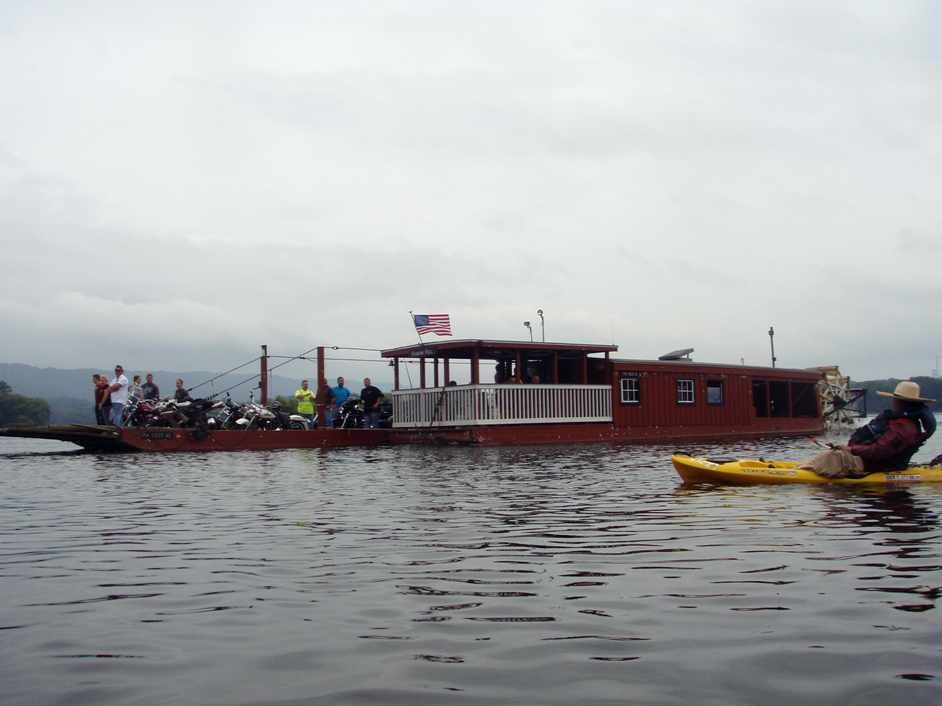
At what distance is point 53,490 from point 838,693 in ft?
37.2

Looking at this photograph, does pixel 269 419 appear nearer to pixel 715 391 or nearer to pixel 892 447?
pixel 715 391

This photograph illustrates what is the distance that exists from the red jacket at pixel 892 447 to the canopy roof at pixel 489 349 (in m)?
13.8

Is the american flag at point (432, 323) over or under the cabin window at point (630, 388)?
over

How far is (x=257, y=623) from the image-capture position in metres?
4.73

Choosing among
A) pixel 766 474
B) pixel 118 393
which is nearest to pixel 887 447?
pixel 766 474

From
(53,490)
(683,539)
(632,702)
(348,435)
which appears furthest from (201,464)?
(632,702)

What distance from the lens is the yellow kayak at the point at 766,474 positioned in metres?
11.6

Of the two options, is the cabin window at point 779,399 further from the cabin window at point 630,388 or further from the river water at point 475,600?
the river water at point 475,600

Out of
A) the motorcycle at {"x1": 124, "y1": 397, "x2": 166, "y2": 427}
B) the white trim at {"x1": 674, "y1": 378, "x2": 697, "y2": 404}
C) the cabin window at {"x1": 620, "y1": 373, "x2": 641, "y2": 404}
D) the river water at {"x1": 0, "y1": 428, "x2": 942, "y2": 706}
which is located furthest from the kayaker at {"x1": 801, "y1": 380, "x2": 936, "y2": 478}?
the white trim at {"x1": 674, "y1": 378, "x2": 697, "y2": 404}

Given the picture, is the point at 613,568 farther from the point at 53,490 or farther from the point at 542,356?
the point at 542,356

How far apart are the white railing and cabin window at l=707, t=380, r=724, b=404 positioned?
526 cm

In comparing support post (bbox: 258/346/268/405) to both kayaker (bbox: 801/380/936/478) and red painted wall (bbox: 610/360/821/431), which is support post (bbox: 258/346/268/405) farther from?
kayaker (bbox: 801/380/936/478)

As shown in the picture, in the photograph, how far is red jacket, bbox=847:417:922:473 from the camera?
11648 millimetres

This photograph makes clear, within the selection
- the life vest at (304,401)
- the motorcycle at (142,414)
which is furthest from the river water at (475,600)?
the life vest at (304,401)
